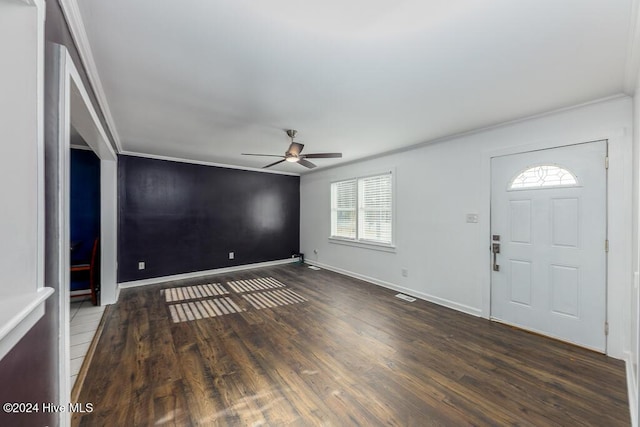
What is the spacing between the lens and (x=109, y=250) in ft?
12.1

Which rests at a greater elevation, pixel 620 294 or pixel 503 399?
pixel 620 294

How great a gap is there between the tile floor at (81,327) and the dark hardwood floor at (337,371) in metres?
0.13

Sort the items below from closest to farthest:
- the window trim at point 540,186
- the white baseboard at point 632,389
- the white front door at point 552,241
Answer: the white baseboard at point 632,389 < the white front door at point 552,241 < the window trim at point 540,186

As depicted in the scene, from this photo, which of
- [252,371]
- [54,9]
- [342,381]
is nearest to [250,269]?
[252,371]

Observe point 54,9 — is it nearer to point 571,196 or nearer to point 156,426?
point 156,426

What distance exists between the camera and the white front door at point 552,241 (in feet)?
8.16

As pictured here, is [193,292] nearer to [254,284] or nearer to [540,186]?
[254,284]

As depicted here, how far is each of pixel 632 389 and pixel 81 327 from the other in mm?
5209

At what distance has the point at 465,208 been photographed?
345 centimetres

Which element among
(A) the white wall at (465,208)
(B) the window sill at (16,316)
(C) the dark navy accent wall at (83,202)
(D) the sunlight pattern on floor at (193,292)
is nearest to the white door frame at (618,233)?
(A) the white wall at (465,208)

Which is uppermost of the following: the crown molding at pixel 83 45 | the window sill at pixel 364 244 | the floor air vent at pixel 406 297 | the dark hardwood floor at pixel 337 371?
the crown molding at pixel 83 45

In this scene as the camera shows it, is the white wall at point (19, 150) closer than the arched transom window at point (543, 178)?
Yes

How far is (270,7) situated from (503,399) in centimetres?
298

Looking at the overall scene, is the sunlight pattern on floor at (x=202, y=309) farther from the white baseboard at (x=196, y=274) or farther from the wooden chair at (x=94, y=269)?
the white baseboard at (x=196, y=274)
